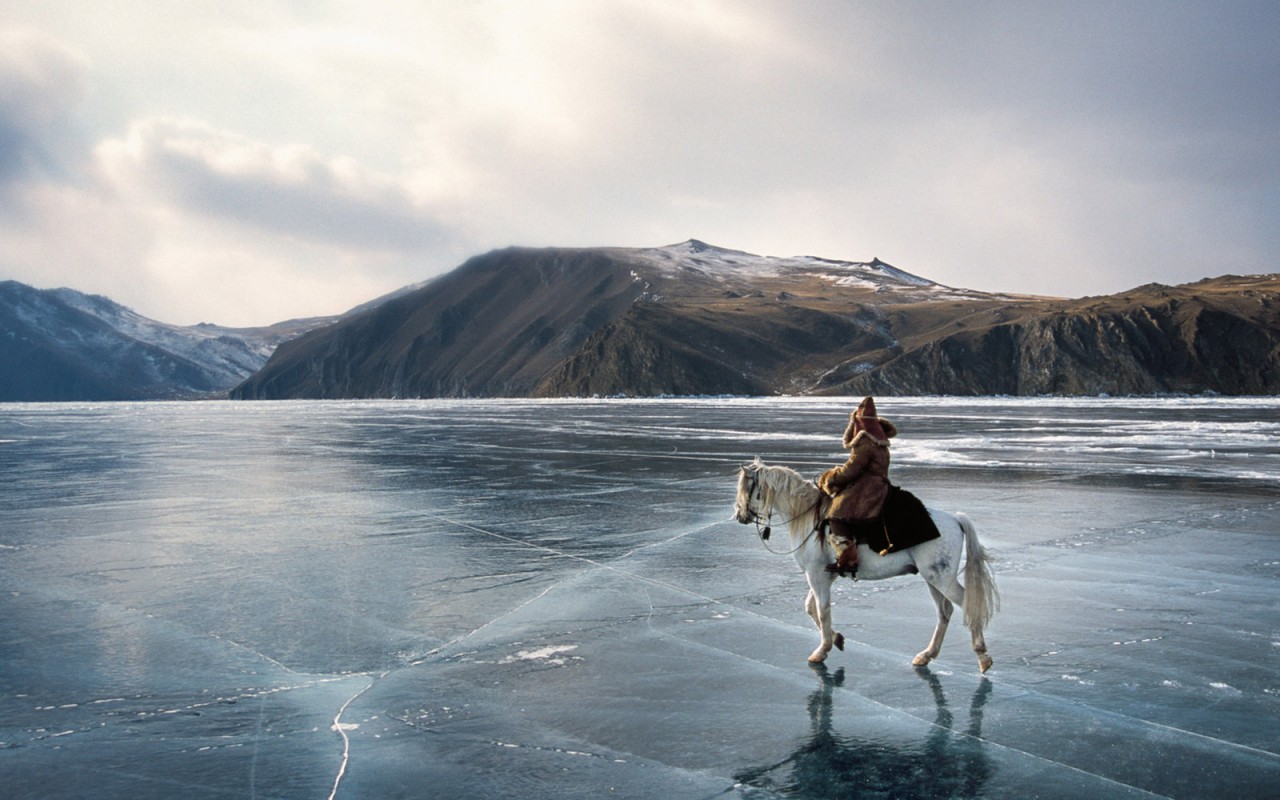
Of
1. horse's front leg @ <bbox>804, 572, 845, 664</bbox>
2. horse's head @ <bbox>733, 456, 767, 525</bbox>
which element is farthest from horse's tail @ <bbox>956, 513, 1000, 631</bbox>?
horse's head @ <bbox>733, 456, 767, 525</bbox>

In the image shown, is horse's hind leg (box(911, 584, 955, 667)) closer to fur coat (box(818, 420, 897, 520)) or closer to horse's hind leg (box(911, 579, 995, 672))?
horse's hind leg (box(911, 579, 995, 672))

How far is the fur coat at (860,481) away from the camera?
26.1 feet

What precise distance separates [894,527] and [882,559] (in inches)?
13.7

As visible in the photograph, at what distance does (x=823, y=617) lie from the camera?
323 inches

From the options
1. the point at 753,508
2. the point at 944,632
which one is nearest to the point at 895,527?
the point at 944,632

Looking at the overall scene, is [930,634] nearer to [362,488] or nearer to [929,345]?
[362,488]

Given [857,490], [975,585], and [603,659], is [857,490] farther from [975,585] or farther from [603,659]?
[603,659]

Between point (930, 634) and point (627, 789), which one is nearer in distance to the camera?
point (627, 789)

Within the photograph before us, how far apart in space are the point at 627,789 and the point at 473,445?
34.9 metres

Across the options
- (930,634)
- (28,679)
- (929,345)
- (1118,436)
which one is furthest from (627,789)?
(929,345)

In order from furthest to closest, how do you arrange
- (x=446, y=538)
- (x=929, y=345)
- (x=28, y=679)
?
(x=929, y=345) → (x=446, y=538) → (x=28, y=679)

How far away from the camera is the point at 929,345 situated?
168625 mm

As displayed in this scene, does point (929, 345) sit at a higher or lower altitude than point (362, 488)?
higher

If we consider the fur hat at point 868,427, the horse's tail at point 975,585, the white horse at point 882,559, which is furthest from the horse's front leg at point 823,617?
the fur hat at point 868,427
